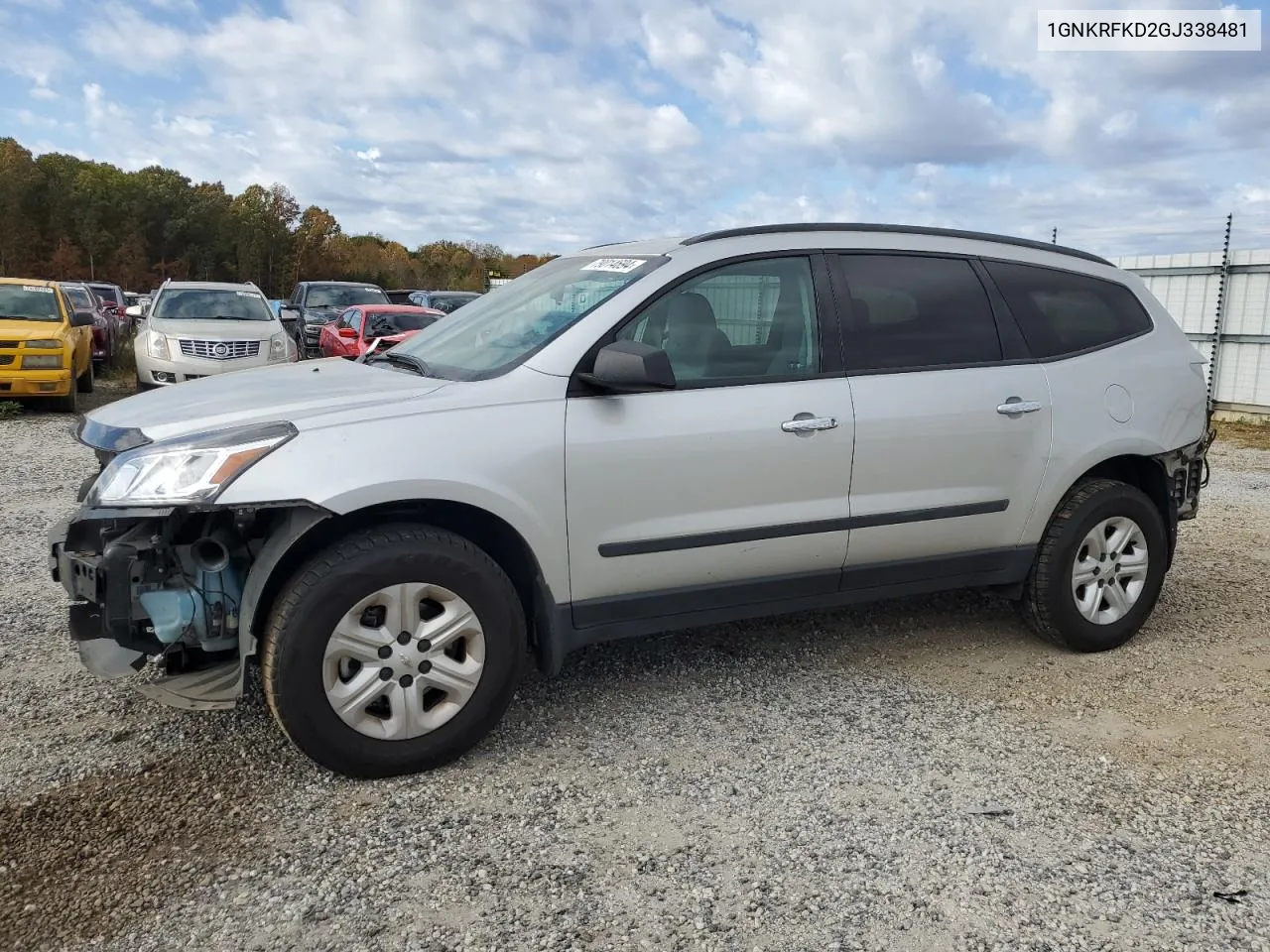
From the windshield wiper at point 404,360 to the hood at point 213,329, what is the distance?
8.92 meters

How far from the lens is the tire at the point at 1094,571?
4258 millimetres

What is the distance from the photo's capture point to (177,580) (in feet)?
9.91

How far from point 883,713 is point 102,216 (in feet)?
225

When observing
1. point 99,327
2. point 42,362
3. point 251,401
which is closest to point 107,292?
point 99,327

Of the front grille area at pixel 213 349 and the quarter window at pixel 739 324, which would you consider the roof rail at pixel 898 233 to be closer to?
the quarter window at pixel 739 324

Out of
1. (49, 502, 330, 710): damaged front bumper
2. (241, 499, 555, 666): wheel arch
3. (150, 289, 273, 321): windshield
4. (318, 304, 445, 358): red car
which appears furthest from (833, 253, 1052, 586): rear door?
(150, 289, 273, 321): windshield

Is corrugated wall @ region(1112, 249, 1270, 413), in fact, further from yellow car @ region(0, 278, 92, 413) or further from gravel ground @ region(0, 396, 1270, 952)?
yellow car @ region(0, 278, 92, 413)

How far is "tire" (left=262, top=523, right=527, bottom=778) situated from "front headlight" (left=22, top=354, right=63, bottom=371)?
10.4 metres

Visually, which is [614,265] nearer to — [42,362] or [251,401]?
[251,401]

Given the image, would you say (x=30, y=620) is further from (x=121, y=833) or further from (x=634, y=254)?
(x=634, y=254)

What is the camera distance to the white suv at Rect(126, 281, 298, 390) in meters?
12.0

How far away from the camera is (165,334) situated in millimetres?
12102

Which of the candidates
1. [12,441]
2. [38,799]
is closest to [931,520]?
[38,799]

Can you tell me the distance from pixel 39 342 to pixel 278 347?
2663 millimetres
